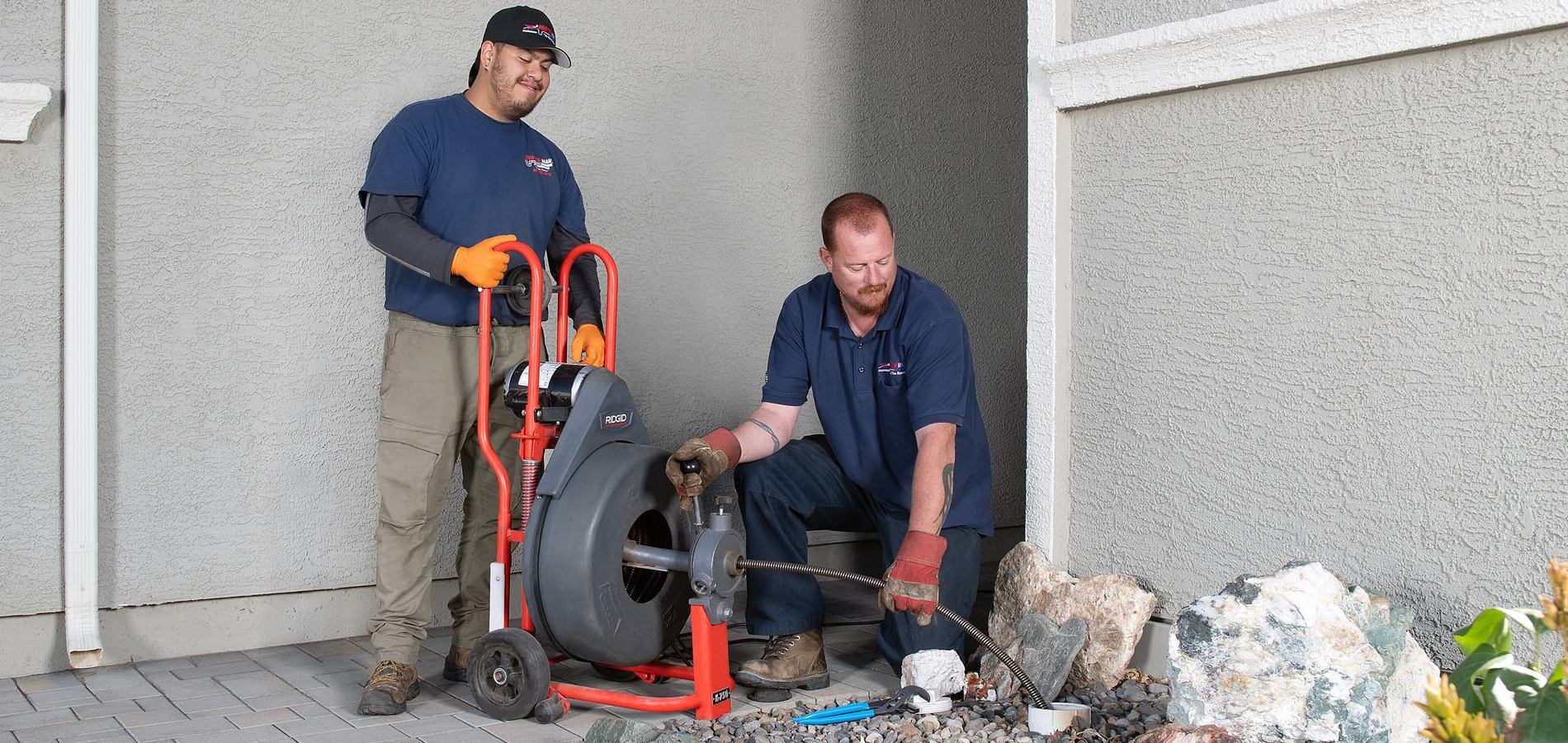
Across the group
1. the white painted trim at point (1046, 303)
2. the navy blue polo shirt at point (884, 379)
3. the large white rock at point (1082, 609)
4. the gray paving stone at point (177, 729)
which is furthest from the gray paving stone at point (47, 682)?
the white painted trim at point (1046, 303)

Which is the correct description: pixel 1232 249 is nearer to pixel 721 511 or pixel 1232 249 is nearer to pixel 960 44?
pixel 721 511

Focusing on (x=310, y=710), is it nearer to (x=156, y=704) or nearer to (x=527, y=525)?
(x=156, y=704)

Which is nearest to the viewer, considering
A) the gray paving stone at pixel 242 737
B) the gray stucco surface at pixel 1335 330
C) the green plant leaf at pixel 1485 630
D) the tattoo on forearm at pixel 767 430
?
the green plant leaf at pixel 1485 630

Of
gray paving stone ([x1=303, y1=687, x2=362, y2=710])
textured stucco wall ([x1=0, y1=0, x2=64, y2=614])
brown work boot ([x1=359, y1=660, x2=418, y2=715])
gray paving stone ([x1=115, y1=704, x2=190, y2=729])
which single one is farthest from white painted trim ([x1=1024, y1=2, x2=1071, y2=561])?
textured stucco wall ([x1=0, y1=0, x2=64, y2=614])

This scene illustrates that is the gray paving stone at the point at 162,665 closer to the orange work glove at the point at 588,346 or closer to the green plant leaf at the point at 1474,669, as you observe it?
the orange work glove at the point at 588,346

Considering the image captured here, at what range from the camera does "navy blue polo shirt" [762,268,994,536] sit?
2965 millimetres

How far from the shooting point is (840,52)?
14.3 ft

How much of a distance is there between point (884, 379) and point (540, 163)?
983 mm

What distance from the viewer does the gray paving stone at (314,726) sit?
8.57ft

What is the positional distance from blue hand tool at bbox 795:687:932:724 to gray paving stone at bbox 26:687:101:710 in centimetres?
160

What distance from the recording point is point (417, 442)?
2902mm

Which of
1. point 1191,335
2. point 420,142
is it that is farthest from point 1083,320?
point 420,142

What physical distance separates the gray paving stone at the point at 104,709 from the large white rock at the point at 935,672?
167 cm

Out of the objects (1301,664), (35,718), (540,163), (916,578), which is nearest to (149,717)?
(35,718)
